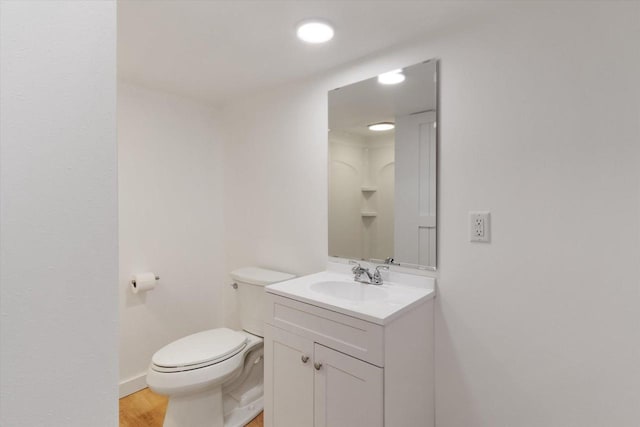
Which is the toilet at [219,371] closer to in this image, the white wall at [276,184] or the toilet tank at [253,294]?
the toilet tank at [253,294]

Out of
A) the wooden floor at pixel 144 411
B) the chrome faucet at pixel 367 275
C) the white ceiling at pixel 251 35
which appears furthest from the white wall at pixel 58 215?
the wooden floor at pixel 144 411

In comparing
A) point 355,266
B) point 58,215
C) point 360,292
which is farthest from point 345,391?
point 58,215

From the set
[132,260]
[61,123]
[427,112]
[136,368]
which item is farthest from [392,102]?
[136,368]

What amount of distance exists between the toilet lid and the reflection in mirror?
0.78 m

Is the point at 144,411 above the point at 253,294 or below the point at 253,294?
below

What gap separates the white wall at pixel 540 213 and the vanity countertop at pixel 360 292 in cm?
15

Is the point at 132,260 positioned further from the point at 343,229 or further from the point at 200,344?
the point at 343,229

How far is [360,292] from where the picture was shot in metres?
1.67

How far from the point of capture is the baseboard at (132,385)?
213 cm

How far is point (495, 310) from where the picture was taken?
1.35 m

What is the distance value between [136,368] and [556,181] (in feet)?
8.64

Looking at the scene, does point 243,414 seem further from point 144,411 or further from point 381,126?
point 381,126

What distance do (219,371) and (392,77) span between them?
175 centimetres

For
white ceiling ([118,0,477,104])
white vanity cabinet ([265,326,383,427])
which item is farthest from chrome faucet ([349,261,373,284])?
white ceiling ([118,0,477,104])
